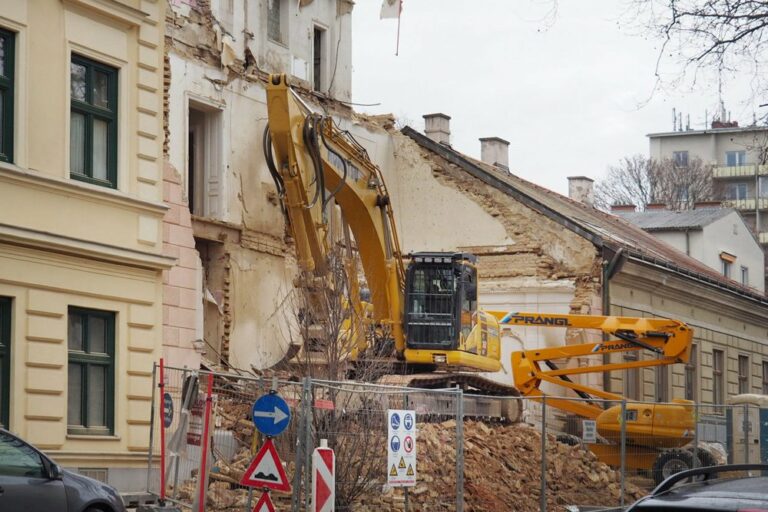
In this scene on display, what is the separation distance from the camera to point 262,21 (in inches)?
1146

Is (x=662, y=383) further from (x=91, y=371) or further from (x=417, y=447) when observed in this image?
(x=91, y=371)

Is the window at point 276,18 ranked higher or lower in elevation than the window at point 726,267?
higher

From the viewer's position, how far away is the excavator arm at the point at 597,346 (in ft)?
92.5

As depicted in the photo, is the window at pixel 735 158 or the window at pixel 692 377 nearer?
the window at pixel 692 377

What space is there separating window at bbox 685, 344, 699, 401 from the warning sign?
2403cm

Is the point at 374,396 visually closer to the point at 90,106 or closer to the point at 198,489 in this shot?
the point at 198,489

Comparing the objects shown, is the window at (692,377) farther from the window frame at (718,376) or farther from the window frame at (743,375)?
the window frame at (743,375)

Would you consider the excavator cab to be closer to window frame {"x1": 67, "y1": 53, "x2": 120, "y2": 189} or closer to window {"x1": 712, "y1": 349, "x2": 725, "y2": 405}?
window frame {"x1": 67, "y1": 53, "x2": 120, "y2": 189}

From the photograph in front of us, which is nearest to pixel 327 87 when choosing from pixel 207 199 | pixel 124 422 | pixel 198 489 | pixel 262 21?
pixel 262 21

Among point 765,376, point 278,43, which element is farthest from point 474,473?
point 765,376

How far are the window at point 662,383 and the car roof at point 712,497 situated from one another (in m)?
30.3

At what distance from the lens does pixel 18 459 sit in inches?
507

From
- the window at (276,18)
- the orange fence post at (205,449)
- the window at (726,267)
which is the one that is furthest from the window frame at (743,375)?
the orange fence post at (205,449)

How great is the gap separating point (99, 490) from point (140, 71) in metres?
7.69
